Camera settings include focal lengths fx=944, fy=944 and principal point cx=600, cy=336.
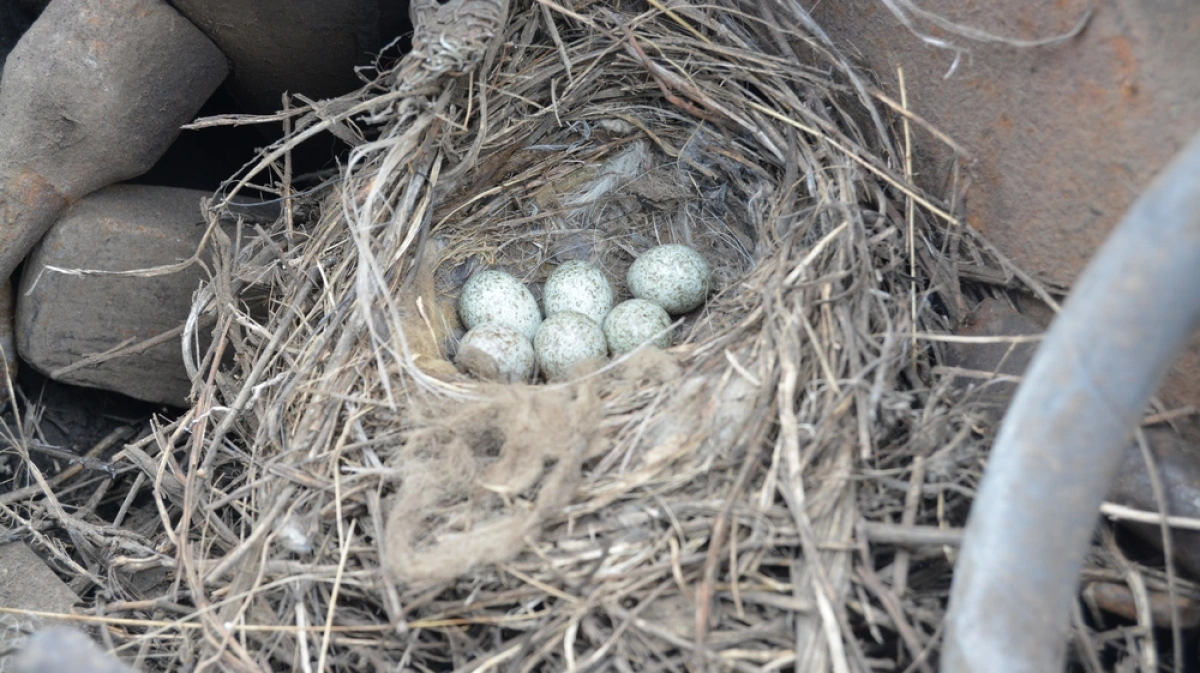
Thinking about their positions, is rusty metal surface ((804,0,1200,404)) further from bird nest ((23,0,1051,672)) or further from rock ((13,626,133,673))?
rock ((13,626,133,673))

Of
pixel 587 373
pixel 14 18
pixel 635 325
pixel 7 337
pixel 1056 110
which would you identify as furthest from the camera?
pixel 14 18

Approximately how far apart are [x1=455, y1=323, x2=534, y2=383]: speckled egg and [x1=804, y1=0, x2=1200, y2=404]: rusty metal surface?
3.38 feet

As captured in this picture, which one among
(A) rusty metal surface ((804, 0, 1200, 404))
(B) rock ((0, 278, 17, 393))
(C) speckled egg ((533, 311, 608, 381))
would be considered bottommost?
(B) rock ((0, 278, 17, 393))

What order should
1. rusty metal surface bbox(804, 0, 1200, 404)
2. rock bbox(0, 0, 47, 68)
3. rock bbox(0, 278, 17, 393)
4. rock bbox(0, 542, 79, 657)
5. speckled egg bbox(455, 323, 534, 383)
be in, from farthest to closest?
rock bbox(0, 0, 47, 68) → rock bbox(0, 278, 17, 393) → speckled egg bbox(455, 323, 534, 383) → rock bbox(0, 542, 79, 657) → rusty metal surface bbox(804, 0, 1200, 404)

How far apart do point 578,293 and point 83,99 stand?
1364mm

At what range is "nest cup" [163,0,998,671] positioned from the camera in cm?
163

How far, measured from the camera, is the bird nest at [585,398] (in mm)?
1611

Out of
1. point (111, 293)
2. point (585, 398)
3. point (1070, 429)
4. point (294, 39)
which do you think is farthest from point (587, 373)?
point (111, 293)

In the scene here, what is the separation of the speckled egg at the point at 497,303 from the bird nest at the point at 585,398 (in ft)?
0.28

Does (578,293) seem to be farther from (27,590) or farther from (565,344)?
(27,590)

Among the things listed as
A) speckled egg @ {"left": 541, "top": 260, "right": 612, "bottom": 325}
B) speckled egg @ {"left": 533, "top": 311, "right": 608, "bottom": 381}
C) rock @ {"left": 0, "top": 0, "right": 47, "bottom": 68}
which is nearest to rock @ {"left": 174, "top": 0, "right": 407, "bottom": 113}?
rock @ {"left": 0, "top": 0, "right": 47, "bottom": 68}

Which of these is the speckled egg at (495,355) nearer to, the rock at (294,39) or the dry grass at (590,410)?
the dry grass at (590,410)

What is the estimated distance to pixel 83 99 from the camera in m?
2.42

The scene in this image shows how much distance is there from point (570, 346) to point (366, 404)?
1.82ft
